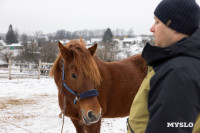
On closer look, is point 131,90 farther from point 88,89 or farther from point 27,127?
point 27,127

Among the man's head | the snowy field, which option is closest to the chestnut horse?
the man's head

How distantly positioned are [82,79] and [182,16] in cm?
146

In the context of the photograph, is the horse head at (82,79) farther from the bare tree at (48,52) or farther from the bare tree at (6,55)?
the bare tree at (6,55)

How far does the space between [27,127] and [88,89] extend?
3.60 meters

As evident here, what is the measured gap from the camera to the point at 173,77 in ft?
2.30

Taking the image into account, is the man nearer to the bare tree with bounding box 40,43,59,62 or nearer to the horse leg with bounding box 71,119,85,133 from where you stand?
the horse leg with bounding box 71,119,85,133

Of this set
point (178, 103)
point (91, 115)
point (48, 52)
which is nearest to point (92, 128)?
point (91, 115)

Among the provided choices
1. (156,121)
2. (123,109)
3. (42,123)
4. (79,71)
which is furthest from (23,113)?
(156,121)

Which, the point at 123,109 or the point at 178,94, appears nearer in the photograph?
the point at 178,94

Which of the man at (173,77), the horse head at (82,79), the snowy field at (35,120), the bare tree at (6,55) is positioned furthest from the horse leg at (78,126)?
the bare tree at (6,55)

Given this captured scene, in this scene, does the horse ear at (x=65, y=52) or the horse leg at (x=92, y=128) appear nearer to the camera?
the horse ear at (x=65, y=52)

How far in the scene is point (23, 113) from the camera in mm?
5902

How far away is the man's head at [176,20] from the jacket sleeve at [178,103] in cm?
25

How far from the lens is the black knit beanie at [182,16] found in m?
0.85
